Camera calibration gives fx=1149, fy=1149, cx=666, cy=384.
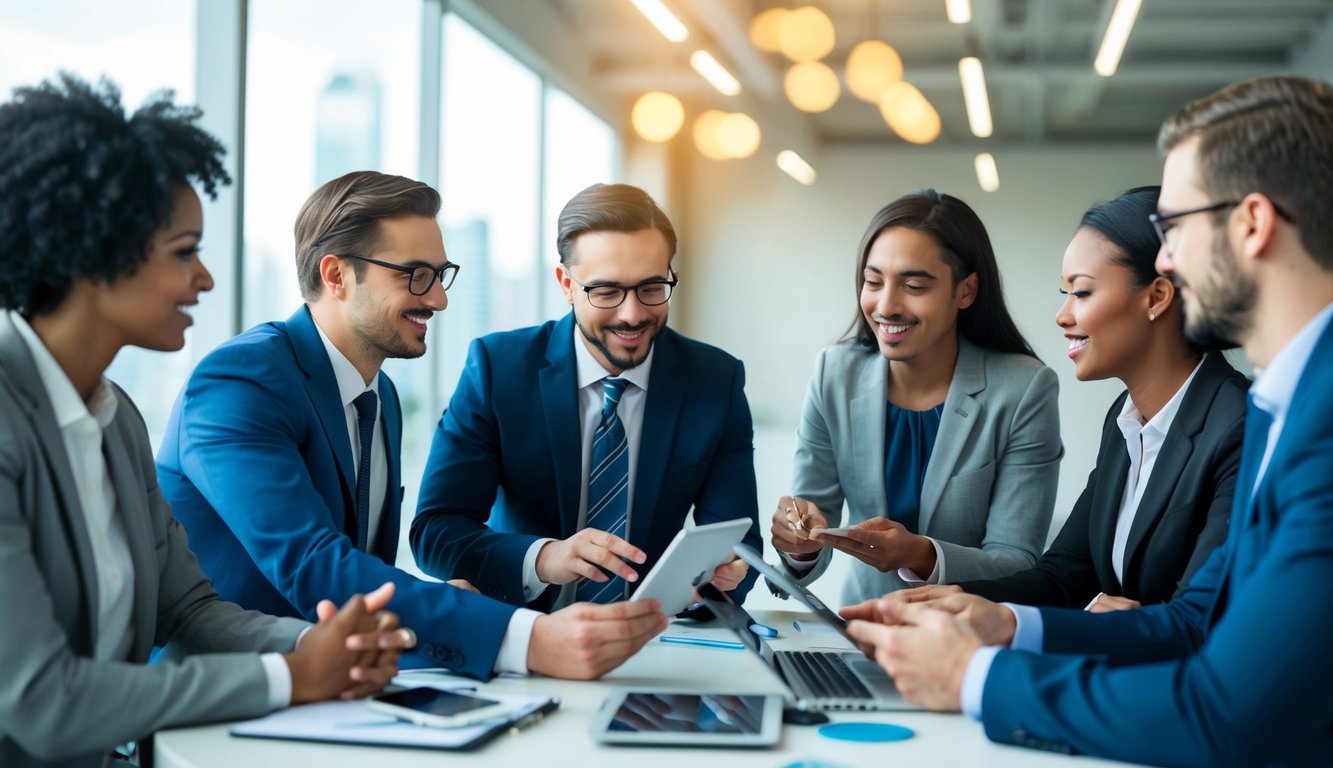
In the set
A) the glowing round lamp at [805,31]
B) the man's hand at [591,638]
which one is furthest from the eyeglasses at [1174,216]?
the glowing round lamp at [805,31]

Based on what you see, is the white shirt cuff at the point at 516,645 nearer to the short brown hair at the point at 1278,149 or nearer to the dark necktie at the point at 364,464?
the dark necktie at the point at 364,464

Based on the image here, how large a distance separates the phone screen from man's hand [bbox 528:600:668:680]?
0.70 feet

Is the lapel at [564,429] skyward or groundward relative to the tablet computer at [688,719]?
skyward

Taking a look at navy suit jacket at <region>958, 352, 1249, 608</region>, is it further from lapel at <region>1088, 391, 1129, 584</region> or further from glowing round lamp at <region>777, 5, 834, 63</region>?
glowing round lamp at <region>777, 5, 834, 63</region>

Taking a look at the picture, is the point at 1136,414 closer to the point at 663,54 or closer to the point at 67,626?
the point at 67,626

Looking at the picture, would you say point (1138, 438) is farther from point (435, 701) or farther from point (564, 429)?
point (435, 701)

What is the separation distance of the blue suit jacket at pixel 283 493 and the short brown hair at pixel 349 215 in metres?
0.18

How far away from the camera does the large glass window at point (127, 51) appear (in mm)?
3730

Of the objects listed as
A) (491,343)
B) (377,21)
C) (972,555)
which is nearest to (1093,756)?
(972,555)

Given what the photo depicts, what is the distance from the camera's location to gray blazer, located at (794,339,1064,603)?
9.82 feet

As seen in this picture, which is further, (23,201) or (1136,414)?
(1136,414)

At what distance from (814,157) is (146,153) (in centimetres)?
1182

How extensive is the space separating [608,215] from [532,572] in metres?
0.88

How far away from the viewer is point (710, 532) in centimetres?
189
